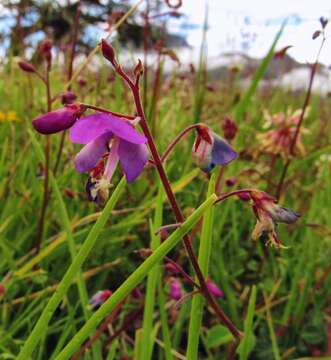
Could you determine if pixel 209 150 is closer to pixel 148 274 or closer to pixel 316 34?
pixel 148 274

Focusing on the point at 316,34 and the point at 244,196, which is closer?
the point at 244,196

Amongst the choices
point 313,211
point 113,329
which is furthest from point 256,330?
point 313,211

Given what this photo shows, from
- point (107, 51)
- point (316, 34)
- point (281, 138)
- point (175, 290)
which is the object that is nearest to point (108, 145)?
point (107, 51)

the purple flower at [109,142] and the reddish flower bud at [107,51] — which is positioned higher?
the reddish flower bud at [107,51]

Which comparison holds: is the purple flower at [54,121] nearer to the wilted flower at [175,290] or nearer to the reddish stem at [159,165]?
the reddish stem at [159,165]

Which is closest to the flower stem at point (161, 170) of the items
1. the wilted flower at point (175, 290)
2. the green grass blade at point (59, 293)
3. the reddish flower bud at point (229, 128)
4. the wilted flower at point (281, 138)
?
the green grass blade at point (59, 293)

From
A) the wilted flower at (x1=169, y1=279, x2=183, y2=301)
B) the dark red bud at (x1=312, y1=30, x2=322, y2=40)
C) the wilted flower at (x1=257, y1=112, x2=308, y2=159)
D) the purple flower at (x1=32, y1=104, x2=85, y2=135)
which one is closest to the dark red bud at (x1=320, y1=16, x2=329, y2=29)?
the dark red bud at (x1=312, y1=30, x2=322, y2=40)
